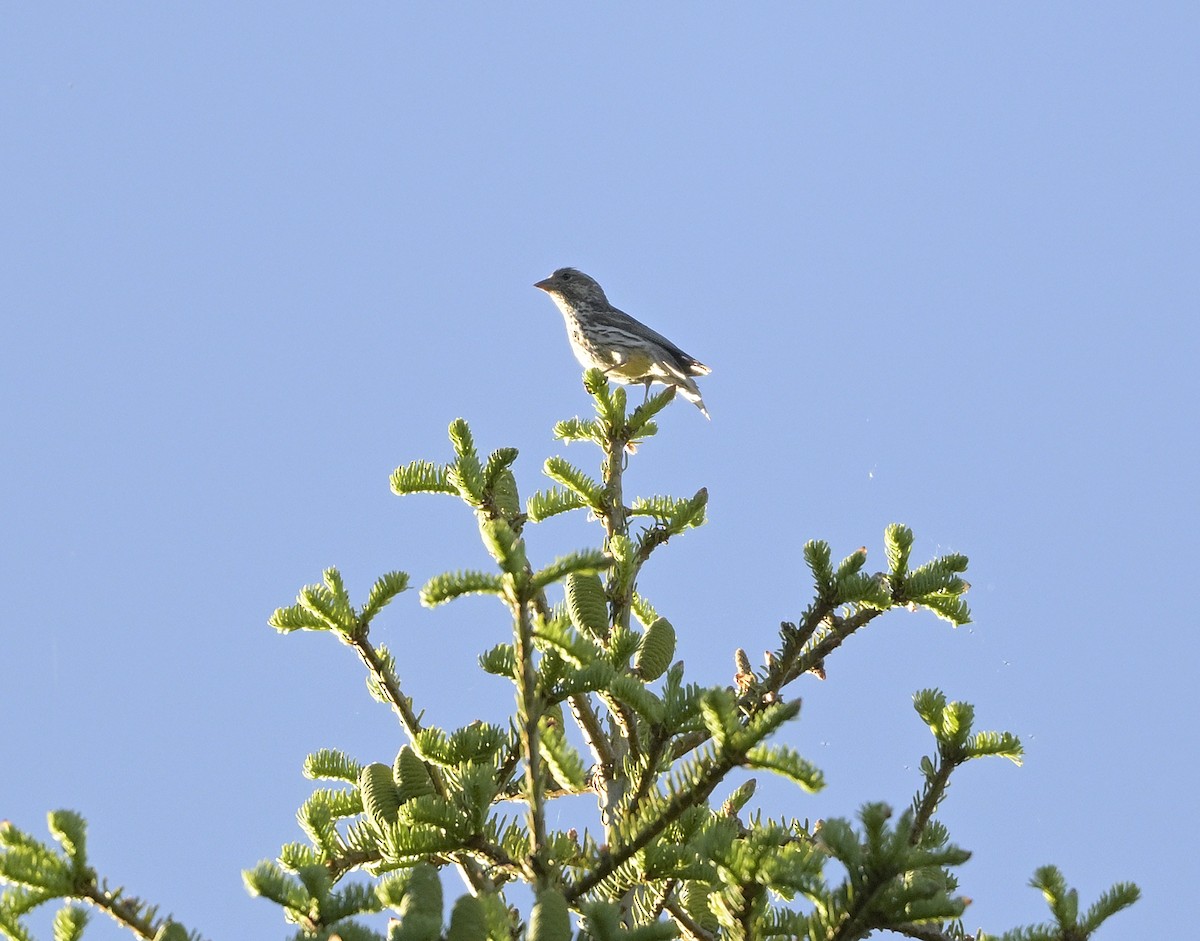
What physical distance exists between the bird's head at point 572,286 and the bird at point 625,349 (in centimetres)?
9

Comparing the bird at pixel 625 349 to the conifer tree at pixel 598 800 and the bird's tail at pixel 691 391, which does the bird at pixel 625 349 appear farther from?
the conifer tree at pixel 598 800

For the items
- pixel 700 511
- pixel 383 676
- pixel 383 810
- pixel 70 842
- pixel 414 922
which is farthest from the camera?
pixel 700 511

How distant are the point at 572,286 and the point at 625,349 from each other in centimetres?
148

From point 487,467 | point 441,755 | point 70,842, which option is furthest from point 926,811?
point 70,842

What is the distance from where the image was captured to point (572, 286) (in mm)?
10609

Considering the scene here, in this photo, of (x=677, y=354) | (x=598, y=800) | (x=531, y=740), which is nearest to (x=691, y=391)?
(x=677, y=354)

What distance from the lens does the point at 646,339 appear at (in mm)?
9391

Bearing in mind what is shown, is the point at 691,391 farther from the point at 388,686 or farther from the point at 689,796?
the point at 689,796

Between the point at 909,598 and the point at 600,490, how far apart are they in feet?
3.90

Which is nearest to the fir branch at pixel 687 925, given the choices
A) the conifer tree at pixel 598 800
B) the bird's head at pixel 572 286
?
the conifer tree at pixel 598 800

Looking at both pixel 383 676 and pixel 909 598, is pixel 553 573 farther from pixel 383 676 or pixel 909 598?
pixel 909 598

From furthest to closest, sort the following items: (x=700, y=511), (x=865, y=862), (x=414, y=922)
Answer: (x=700, y=511)
(x=865, y=862)
(x=414, y=922)

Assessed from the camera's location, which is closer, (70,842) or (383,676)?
(70,842)

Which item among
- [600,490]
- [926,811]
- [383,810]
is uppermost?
[600,490]
